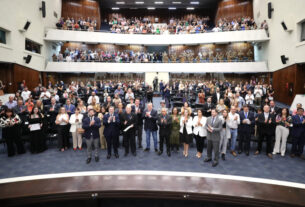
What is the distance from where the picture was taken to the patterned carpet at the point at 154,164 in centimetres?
535

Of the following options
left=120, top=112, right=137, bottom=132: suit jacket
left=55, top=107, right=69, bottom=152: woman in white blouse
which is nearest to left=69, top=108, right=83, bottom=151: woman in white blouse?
left=55, top=107, right=69, bottom=152: woman in white blouse

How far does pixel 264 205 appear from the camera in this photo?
2.67m

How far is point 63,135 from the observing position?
6.99 m

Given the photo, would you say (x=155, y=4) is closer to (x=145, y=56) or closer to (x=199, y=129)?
(x=145, y=56)

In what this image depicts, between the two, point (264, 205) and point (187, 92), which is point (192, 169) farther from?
point (187, 92)

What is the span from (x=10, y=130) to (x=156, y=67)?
57.4 ft

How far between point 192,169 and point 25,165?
15.7 ft

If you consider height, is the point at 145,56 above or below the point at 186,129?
above

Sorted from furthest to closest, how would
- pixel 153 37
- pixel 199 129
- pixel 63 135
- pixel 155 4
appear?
pixel 155 4 → pixel 153 37 → pixel 63 135 → pixel 199 129

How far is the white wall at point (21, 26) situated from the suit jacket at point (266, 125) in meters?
14.4

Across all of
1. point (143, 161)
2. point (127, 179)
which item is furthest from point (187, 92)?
point (127, 179)

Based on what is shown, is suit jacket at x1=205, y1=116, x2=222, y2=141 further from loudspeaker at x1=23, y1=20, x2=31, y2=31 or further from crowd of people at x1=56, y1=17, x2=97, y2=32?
crowd of people at x1=56, y1=17, x2=97, y2=32

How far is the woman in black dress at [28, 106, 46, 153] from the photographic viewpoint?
260 inches

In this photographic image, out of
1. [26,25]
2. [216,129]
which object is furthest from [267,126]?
[26,25]
